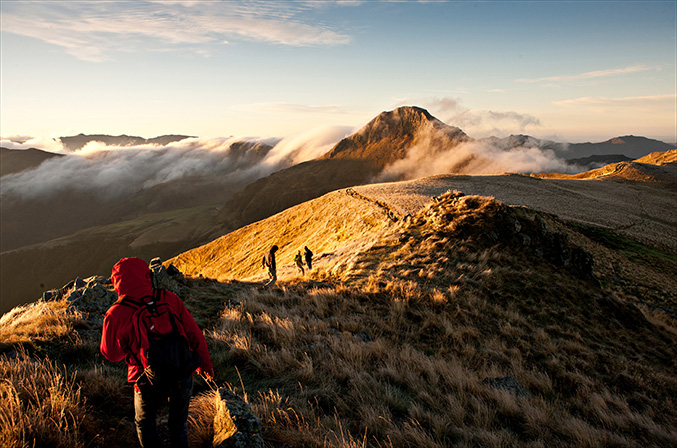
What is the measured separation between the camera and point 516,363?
6.16 meters

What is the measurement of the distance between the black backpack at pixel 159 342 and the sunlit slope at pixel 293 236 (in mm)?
19398

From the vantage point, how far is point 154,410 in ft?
9.81

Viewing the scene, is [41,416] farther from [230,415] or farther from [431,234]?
[431,234]

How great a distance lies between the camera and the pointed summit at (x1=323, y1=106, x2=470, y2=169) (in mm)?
170750

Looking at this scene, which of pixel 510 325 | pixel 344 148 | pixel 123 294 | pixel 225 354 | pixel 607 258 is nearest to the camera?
pixel 123 294

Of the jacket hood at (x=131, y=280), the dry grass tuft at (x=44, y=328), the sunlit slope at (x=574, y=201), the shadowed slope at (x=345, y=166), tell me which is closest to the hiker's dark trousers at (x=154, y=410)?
the jacket hood at (x=131, y=280)

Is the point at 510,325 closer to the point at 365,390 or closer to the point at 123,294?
the point at 365,390

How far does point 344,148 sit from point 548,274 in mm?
190063

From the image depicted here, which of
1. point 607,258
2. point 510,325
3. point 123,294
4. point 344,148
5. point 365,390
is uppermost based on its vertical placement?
point 344,148

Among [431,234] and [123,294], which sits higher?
[123,294]

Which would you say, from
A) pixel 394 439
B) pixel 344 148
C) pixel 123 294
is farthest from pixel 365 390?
pixel 344 148

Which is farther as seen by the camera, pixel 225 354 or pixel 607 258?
pixel 607 258

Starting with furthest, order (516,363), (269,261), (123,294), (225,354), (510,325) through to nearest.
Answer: (269,261)
(510,325)
(516,363)
(225,354)
(123,294)

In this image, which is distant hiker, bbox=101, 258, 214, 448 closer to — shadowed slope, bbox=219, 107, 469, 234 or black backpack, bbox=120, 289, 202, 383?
black backpack, bbox=120, 289, 202, 383
